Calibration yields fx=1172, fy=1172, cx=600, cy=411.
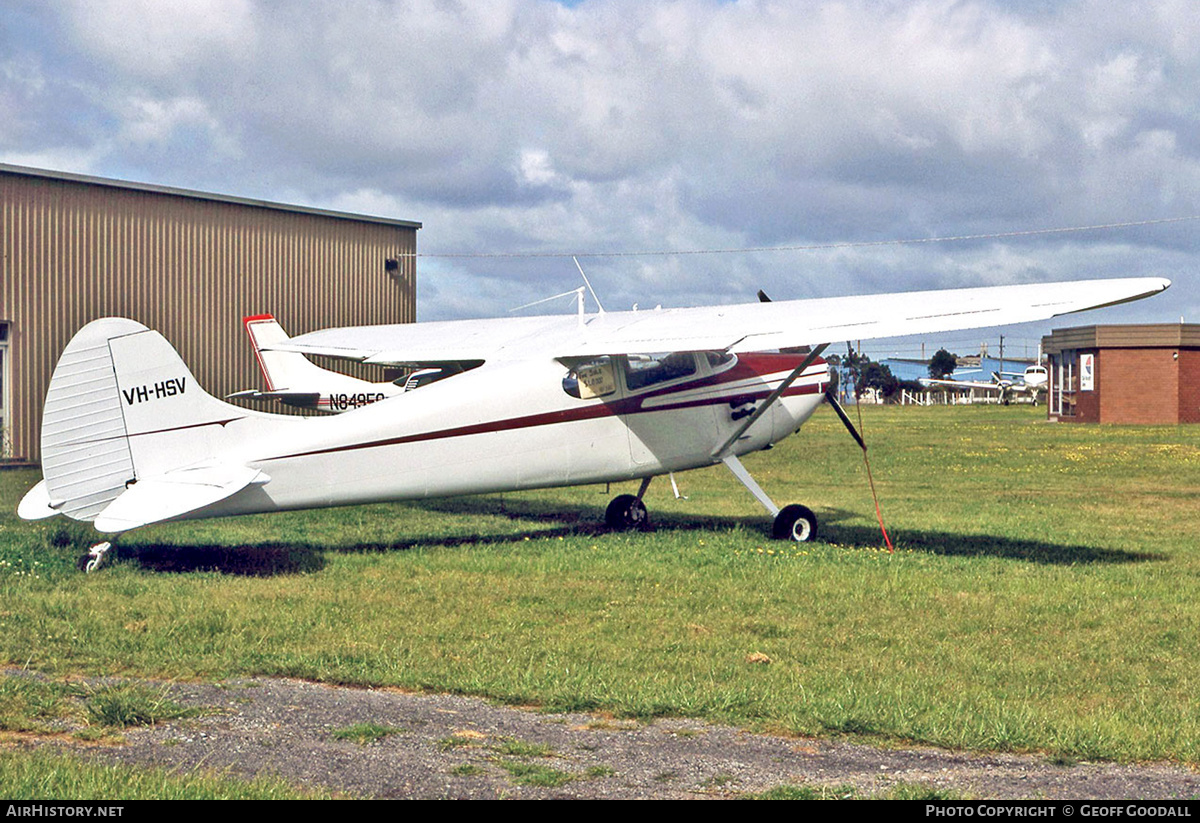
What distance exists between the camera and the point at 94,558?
9.90 meters

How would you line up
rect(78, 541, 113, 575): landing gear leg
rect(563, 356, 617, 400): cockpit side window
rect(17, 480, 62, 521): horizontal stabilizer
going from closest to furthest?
rect(78, 541, 113, 575): landing gear leg < rect(17, 480, 62, 521): horizontal stabilizer < rect(563, 356, 617, 400): cockpit side window

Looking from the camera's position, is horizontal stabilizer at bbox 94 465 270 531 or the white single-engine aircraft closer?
horizontal stabilizer at bbox 94 465 270 531

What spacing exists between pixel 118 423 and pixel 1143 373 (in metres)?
43.8

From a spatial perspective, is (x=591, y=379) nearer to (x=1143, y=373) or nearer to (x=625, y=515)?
(x=625, y=515)

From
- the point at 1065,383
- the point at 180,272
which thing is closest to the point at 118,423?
the point at 180,272

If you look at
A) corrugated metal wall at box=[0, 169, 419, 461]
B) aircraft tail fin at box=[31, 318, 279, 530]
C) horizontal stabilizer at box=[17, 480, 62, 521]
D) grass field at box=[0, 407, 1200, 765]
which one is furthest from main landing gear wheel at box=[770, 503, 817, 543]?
corrugated metal wall at box=[0, 169, 419, 461]

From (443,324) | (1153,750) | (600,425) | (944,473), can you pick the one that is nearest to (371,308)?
(443,324)

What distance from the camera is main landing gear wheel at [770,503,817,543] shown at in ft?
42.1

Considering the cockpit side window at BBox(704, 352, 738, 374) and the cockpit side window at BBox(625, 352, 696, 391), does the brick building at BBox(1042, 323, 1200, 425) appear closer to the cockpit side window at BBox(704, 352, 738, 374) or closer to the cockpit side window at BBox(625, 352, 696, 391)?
the cockpit side window at BBox(704, 352, 738, 374)

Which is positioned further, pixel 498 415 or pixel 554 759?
pixel 498 415

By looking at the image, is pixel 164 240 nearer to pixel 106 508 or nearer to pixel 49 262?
pixel 49 262

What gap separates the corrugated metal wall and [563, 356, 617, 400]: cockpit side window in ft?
47.3

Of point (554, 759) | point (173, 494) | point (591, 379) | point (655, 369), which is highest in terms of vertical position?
point (655, 369)

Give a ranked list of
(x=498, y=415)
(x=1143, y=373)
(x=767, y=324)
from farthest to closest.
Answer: (x=1143, y=373)
(x=498, y=415)
(x=767, y=324)
